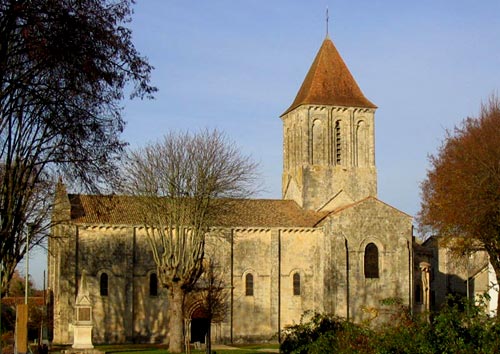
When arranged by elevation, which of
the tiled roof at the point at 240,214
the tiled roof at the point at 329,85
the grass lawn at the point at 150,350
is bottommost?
the grass lawn at the point at 150,350

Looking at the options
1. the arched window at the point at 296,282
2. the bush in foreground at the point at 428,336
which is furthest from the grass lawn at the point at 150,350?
the bush in foreground at the point at 428,336

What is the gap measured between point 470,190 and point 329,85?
23748 millimetres

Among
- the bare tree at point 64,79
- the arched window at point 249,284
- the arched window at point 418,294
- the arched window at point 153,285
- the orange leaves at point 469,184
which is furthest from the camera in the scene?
the arched window at point 418,294

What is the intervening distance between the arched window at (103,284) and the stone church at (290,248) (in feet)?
0.20

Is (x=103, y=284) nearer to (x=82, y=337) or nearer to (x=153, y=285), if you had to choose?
(x=153, y=285)

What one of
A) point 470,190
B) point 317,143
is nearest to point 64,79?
point 470,190

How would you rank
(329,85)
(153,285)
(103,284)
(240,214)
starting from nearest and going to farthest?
1. (103,284)
2. (153,285)
3. (240,214)
4. (329,85)

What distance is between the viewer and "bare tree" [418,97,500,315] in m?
38.7

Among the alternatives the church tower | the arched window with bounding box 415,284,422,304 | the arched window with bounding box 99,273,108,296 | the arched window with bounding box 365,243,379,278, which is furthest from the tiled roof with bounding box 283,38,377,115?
the arched window with bounding box 99,273,108,296

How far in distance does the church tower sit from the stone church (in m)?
0.07

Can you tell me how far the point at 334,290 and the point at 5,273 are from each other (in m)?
27.0

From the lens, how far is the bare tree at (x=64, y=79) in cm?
1312

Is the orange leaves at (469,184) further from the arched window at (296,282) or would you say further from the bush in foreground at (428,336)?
the bush in foreground at (428,336)

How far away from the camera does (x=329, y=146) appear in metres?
59.1
